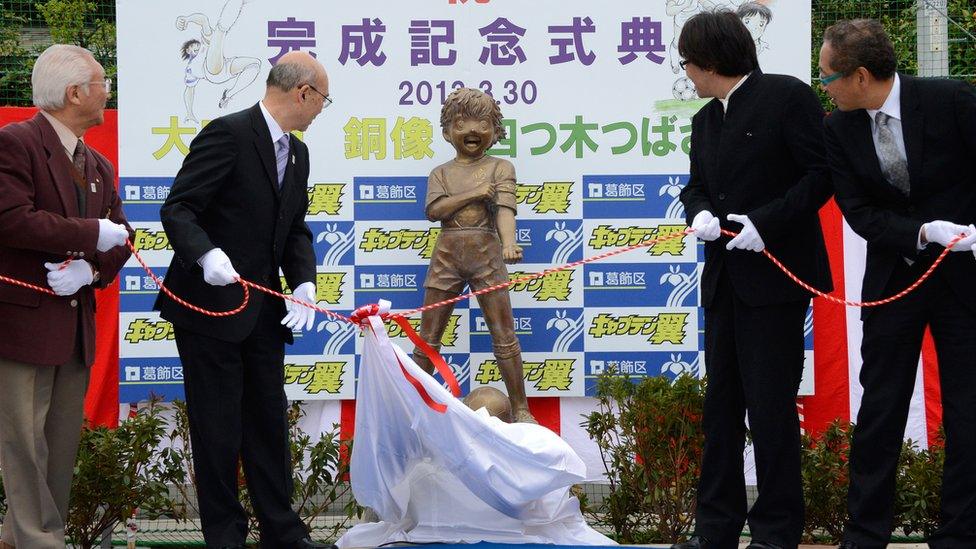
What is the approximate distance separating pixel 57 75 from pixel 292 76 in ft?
2.51

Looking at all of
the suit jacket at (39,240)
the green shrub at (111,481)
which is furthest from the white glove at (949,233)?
the green shrub at (111,481)

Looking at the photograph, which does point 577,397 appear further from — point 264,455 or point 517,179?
point 264,455

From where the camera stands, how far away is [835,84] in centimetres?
370

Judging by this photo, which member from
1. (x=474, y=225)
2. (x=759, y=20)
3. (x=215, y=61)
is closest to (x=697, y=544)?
(x=474, y=225)

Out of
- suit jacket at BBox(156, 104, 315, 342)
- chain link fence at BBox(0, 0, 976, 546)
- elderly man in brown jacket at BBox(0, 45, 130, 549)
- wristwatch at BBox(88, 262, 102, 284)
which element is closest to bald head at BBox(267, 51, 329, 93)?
suit jacket at BBox(156, 104, 315, 342)

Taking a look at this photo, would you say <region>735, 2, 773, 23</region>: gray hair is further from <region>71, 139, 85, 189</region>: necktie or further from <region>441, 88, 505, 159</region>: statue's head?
<region>71, 139, 85, 189</region>: necktie

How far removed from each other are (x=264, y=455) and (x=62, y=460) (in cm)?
66

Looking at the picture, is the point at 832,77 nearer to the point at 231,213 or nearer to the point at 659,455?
the point at 659,455

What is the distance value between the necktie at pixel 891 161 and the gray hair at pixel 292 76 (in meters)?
1.89

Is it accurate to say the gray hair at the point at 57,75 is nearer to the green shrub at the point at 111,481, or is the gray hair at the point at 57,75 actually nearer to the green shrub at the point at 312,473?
the green shrub at the point at 111,481

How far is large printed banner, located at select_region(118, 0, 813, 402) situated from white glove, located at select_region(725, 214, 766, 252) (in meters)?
2.26

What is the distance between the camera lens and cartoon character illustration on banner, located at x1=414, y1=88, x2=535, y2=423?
5578 mm

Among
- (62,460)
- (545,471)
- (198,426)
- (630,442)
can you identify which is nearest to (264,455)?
(198,426)

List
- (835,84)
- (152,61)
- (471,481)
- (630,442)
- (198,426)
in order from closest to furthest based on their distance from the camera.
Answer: (835,84)
(198,426)
(471,481)
(630,442)
(152,61)
